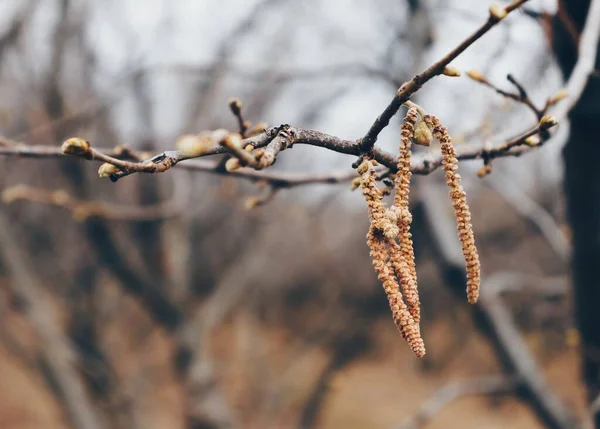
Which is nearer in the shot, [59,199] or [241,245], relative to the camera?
[59,199]

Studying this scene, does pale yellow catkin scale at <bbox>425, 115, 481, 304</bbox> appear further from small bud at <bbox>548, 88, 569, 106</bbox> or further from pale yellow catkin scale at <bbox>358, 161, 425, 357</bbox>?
small bud at <bbox>548, 88, 569, 106</bbox>

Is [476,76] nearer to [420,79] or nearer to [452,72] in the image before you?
[452,72]

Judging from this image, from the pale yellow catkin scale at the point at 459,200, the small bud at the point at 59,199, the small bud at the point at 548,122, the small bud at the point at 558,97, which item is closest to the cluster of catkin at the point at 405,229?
the pale yellow catkin scale at the point at 459,200

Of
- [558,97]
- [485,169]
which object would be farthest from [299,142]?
[558,97]

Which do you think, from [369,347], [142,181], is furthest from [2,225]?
[369,347]

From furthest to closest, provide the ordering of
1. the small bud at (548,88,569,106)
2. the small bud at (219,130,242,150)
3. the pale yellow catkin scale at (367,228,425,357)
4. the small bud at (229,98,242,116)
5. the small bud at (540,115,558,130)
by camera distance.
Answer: the small bud at (548,88,569,106) → the small bud at (229,98,242,116) → the small bud at (540,115,558,130) → the pale yellow catkin scale at (367,228,425,357) → the small bud at (219,130,242,150)

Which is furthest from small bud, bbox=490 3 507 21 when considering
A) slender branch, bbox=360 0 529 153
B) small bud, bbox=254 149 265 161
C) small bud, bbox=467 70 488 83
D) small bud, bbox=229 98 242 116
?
small bud, bbox=467 70 488 83

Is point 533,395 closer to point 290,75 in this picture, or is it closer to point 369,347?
point 290,75
